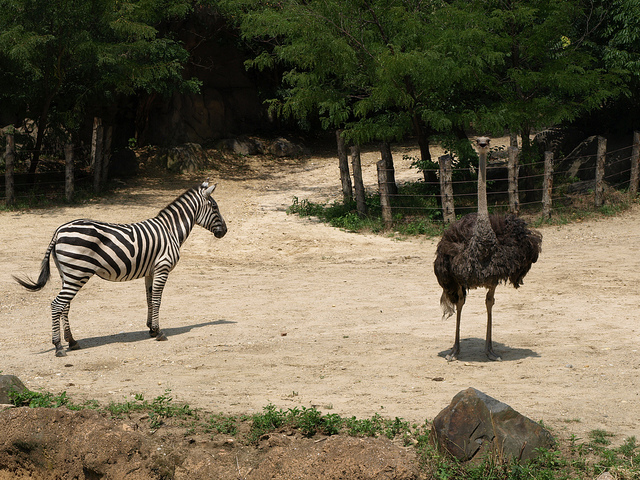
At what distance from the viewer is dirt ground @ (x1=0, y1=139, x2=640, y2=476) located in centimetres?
682

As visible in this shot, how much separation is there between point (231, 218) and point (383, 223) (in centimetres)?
384

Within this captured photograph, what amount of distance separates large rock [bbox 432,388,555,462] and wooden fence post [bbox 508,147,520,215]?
11.2m

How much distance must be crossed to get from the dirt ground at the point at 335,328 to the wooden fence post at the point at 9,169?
4.34ft

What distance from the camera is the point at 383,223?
1666 centimetres

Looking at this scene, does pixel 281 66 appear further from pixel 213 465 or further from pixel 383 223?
pixel 213 465

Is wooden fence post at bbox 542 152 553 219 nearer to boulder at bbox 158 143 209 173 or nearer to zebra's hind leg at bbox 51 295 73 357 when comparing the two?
zebra's hind leg at bbox 51 295 73 357

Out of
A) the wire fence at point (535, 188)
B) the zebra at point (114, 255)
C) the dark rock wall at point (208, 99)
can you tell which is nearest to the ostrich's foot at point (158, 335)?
the zebra at point (114, 255)

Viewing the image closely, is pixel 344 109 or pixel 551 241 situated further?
pixel 344 109

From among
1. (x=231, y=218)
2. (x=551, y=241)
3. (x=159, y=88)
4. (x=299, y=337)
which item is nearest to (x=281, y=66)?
(x=159, y=88)

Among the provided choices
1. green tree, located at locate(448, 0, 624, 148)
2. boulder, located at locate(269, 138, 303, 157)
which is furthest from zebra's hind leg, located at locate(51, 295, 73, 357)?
boulder, located at locate(269, 138, 303, 157)

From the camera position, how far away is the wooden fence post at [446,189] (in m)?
16.0

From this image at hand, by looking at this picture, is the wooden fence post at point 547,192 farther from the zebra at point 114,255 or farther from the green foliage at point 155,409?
the green foliage at point 155,409

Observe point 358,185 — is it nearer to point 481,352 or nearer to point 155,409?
point 481,352

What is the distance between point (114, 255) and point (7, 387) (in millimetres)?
2797
